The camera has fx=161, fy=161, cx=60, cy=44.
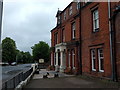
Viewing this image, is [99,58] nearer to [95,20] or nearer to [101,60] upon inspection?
[101,60]

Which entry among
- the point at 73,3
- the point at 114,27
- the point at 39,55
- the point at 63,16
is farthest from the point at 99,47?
the point at 39,55

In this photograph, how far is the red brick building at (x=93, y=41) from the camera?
1207 cm

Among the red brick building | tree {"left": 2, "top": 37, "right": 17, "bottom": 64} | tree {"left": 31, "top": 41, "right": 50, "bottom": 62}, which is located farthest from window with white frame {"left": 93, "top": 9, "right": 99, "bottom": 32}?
tree {"left": 2, "top": 37, "right": 17, "bottom": 64}

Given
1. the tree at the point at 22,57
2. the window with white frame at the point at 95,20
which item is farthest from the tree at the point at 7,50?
the window with white frame at the point at 95,20

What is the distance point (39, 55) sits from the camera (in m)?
56.8

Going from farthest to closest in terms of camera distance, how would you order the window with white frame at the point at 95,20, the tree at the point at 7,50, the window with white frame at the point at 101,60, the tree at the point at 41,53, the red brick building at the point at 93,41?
the tree at the point at 7,50, the tree at the point at 41,53, the window with white frame at the point at 95,20, the window with white frame at the point at 101,60, the red brick building at the point at 93,41

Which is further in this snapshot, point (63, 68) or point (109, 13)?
point (63, 68)

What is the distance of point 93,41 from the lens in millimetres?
14992

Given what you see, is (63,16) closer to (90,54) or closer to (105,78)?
(90,54)

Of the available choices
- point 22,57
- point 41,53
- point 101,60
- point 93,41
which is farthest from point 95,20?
point 22,57

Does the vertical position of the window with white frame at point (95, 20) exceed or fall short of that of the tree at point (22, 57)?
it exceeds it

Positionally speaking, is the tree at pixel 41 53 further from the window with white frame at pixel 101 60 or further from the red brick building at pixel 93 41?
the window with white frame at pixel 101 60

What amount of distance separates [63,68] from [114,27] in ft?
38.7

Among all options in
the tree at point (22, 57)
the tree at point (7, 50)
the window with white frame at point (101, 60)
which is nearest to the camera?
the window with white frame at point (101, 60)
